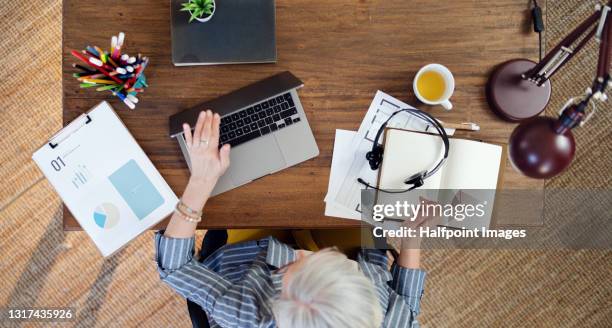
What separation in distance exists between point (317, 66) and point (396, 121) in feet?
0.72

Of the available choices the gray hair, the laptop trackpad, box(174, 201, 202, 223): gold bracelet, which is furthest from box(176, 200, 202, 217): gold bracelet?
the gray hair

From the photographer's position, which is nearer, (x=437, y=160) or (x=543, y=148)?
(x=543, y=148)

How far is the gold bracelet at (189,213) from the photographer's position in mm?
1047

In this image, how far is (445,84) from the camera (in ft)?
3.59

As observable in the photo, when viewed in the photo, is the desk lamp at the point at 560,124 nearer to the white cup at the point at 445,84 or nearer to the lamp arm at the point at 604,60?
the lamp arm at the point at 604,60

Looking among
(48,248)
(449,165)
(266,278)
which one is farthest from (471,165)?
(48,248)

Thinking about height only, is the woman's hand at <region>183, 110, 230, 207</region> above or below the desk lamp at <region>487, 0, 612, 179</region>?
below

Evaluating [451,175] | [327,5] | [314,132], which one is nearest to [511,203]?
[451,175]

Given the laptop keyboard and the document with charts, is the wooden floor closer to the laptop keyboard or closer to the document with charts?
the document with charts

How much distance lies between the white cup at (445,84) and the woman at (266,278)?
0.35m

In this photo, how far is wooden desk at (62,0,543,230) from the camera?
3.63 ft

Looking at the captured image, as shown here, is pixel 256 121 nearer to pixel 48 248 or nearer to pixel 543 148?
pixel 543 148

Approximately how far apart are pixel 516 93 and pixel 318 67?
0.45 meters

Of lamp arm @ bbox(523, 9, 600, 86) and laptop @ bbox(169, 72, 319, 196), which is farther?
laptop @ bbox(169, 72, 319, 196)
